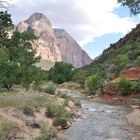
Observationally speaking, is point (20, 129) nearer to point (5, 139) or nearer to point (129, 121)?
point (5, 139)

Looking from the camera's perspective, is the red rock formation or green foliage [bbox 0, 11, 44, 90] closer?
green foliage [bbox 0, 11, 44, 90]

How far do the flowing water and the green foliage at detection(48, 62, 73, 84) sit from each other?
3595 inches

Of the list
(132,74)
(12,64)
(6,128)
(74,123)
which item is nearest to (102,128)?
(74,123)

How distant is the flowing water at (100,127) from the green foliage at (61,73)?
300 feet

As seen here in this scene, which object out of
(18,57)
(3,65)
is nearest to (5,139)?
(3,65)

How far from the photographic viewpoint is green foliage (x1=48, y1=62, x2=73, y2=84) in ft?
441

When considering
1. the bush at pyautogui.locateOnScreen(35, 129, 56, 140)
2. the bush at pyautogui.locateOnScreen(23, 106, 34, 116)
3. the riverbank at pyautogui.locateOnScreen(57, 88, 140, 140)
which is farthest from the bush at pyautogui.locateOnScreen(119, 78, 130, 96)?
the bush at pyautogui.locateOnScreen(35, 129, 56, 140)

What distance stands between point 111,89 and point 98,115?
74.1 ft

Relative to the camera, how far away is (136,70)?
66.7 metres

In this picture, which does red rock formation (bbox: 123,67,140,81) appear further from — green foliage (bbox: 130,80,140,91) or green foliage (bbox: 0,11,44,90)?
green foliage (bbox: 0,11,44,90)

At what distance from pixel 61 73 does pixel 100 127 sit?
109 meters

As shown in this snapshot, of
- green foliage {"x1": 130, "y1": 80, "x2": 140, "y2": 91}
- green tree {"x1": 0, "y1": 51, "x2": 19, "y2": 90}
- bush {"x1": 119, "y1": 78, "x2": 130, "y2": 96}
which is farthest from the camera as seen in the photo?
bush {"x1": 119, "y1": 78, "x2": 130, "y2": 96}

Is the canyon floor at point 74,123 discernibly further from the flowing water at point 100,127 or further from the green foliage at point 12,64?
the green foliage at point 12,64

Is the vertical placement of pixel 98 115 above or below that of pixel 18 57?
below
